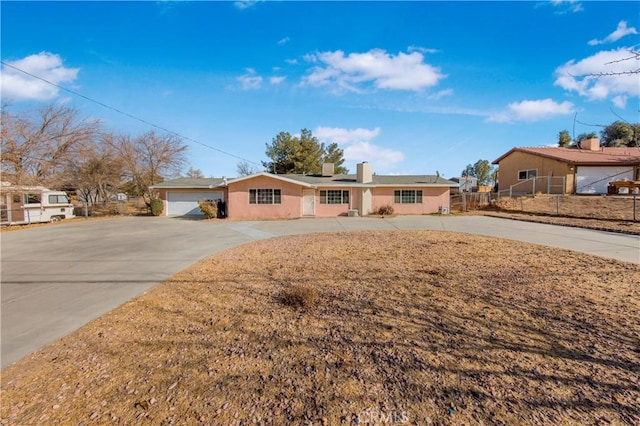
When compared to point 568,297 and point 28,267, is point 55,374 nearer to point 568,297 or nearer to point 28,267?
point 28,267

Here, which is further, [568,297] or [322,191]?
[322,191]

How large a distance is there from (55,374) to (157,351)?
895 millimetres

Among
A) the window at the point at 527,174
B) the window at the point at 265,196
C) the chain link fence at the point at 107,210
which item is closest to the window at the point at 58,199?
the chain link fence at the point at 107,210

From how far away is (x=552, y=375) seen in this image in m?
2.61

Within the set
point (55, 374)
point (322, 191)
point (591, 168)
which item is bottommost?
point (55, 374)

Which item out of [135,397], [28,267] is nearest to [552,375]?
[135,397]

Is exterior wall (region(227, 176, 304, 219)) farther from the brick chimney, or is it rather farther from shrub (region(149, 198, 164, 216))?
shrub (region(149, 198, 164, 216))

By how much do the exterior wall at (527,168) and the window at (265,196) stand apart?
68.1ft

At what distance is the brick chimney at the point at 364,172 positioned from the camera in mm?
21078

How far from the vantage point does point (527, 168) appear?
24891mm

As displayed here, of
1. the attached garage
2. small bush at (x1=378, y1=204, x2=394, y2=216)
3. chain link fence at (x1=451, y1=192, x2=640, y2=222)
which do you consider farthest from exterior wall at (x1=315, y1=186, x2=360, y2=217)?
chain link fence at (x1=451, y1=192, x2=640, y2=222)

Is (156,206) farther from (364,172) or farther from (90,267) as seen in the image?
(90,267)

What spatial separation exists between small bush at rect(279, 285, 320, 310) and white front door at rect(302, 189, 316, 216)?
15.9 metres

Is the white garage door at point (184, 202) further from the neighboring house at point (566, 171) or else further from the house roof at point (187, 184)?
the neighboring house at point (566, 171)
